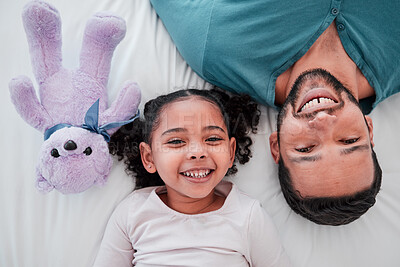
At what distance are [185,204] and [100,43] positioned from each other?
0.53 m

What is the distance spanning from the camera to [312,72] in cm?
108

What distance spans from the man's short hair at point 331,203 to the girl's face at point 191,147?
212 mm

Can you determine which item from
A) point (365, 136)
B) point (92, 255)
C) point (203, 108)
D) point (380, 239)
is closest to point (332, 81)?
point (365, 136)

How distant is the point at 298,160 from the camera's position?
3.36 feet

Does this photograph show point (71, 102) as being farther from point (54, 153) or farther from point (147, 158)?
point (147, 158)

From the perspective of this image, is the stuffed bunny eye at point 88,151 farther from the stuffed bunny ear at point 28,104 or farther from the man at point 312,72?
the man at point 312,72

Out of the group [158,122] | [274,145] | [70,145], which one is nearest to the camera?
[70,145]

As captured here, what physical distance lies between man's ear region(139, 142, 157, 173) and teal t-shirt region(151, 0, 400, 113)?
30 cm

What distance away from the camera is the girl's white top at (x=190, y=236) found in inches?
40.6

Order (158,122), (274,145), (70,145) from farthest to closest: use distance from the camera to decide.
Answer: (274,145)
(158,122)
(70,145)

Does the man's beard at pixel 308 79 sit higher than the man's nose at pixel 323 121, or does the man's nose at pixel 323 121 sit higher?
the man's beard at pixel 308 79

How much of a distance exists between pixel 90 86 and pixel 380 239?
101 centimetres

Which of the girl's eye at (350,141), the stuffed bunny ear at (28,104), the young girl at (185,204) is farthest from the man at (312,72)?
the stuffed bunny ear at (28,104)

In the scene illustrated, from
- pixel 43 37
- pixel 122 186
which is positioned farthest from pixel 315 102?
pixel 43 37
